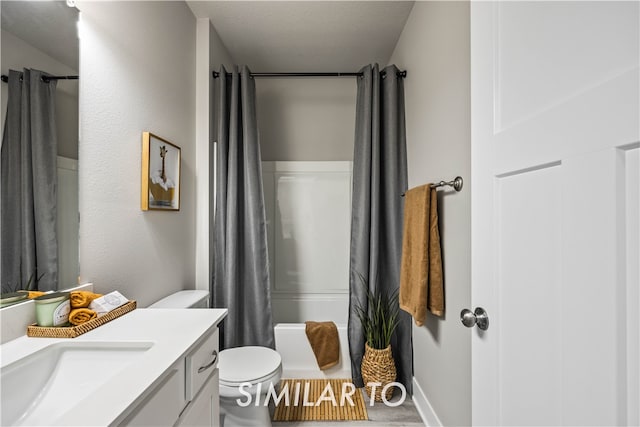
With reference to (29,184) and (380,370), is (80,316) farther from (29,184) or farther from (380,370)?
(380,370)

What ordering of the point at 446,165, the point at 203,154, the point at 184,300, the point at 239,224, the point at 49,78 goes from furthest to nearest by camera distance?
1. the point at 239,224
2. the point at 203,154
3. the point at 184,300
4. the point at 446,165
5. the point at 49,78

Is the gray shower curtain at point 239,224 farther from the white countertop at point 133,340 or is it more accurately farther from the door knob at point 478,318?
the door knob at point 478,318

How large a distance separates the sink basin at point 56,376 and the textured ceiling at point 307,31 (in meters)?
2.03

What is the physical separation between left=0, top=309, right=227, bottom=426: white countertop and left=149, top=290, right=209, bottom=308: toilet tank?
0.50 m

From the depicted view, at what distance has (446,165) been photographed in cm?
161

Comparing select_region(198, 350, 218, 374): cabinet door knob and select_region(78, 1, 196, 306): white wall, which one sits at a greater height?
select_region(78, 1, 196, 306): white wall

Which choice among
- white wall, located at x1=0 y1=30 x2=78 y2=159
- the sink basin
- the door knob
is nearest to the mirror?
white wall, located at x1=0 y1=30 x2=78 y2=159

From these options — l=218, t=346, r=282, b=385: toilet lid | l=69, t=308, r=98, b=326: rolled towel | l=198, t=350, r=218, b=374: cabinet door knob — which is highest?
l=69, t=308, r=98, b=326: rolled towel

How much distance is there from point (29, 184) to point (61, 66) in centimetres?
42

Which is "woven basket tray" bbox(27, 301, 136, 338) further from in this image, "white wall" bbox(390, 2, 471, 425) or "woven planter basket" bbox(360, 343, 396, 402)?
"woven planter basket" bbox(360, 343, 396, 402)

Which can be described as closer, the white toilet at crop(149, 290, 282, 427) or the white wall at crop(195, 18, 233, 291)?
the white toilet at crop(149, 290, 282, 427)

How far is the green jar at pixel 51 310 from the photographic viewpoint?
3.21 ft

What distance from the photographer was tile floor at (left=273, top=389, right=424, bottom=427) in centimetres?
183

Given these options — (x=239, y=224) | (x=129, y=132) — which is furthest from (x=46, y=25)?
(x=239, y=224)
